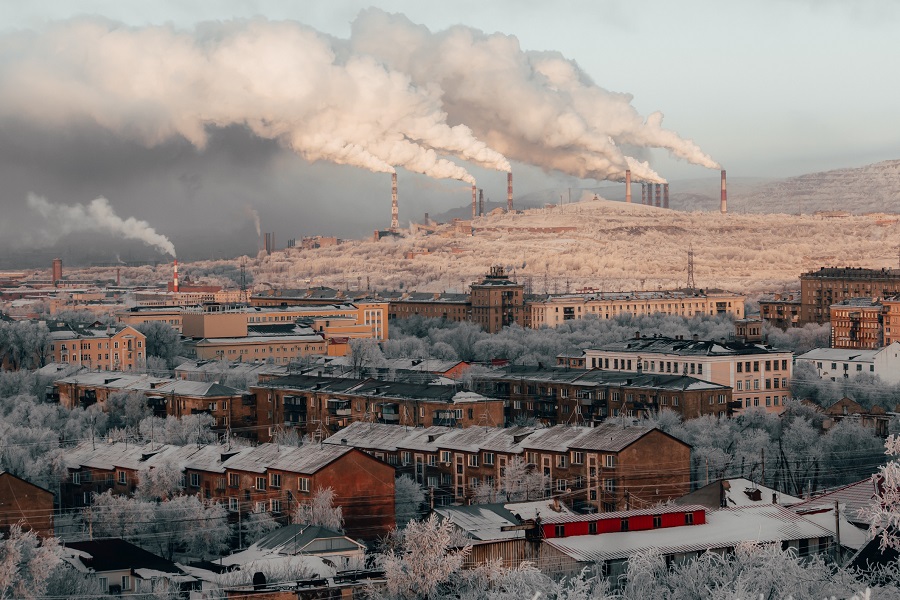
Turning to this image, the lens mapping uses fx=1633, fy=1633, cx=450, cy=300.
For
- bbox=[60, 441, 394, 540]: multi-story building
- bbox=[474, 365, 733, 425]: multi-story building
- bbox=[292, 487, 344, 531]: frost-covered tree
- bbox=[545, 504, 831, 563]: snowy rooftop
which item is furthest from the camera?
bbox=[474, 365, 733, 425]: multi-story building

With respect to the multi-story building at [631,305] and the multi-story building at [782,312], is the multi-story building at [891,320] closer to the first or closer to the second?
the multi-story building at [782,312]

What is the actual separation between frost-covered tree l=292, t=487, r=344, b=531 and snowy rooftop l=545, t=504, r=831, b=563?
327 centimetres

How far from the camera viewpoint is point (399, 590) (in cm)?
1360

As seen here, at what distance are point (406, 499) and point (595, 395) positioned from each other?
10510 mm

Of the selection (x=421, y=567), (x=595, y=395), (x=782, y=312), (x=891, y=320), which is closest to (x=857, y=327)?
(x=891, y=320)

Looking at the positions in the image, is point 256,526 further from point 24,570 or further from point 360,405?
point 360,405

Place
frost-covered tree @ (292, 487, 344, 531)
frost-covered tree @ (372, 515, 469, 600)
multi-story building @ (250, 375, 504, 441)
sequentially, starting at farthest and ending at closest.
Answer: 1. multi-story building @ (250, 375, 504, 441)
2. frost-covered tree @ (292, 487, 344, 531)
3. frost-covered tree @ (372, 515, 469, 600)

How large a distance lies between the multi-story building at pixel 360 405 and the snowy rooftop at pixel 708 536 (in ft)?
35.4

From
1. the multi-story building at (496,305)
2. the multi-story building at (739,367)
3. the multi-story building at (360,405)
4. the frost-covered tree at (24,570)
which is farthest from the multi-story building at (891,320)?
the frost-covered tree at (24,570)

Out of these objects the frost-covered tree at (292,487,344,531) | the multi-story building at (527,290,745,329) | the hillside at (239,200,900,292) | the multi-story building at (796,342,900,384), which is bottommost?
the frost-covered tree at (292,487,344,531)

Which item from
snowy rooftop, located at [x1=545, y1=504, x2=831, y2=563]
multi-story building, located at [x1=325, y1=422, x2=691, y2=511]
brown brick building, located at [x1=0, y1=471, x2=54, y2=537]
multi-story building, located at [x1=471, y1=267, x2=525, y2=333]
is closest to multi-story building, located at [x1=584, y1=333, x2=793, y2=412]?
multi-story building, located at [x1=325, y1=422, x2=691, y2=511]

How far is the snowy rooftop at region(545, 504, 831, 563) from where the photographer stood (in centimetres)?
1486

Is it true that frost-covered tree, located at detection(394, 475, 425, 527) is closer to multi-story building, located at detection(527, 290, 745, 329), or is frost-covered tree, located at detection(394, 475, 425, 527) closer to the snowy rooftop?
the snowy rooftop

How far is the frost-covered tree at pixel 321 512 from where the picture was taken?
17750mm
